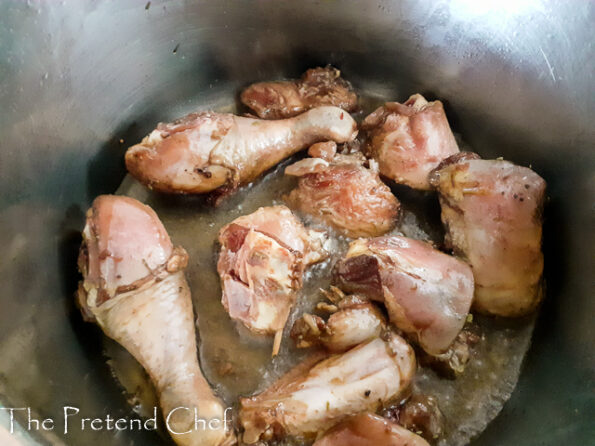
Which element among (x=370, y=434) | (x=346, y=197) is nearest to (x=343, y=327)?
(x=370, y=434)

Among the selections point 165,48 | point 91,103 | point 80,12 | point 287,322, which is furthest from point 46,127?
point 287,322

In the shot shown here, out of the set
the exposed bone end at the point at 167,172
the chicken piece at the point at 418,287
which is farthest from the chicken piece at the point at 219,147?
the chicken piece at the point at 418,287

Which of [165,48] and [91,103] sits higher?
[165,48]

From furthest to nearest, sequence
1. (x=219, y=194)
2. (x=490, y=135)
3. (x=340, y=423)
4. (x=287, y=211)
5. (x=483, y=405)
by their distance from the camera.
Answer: (x=490, y=135), (x=219, y=194), (x=287, y=211), (x=483, y=405), (x=340, y=423)

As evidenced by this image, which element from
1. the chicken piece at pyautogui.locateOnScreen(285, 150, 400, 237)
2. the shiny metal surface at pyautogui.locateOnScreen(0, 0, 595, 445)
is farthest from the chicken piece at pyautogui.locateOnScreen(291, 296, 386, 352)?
the shiny metal surface at pyautogui.locateOnScreen(0, 0, 595, 445)

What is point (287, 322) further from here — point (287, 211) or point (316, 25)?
point (316, 25)

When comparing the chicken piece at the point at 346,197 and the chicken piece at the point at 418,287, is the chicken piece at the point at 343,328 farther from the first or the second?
the chicken piece at the point at 346,197

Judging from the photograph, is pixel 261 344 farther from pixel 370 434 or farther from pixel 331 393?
pixel 370 434
